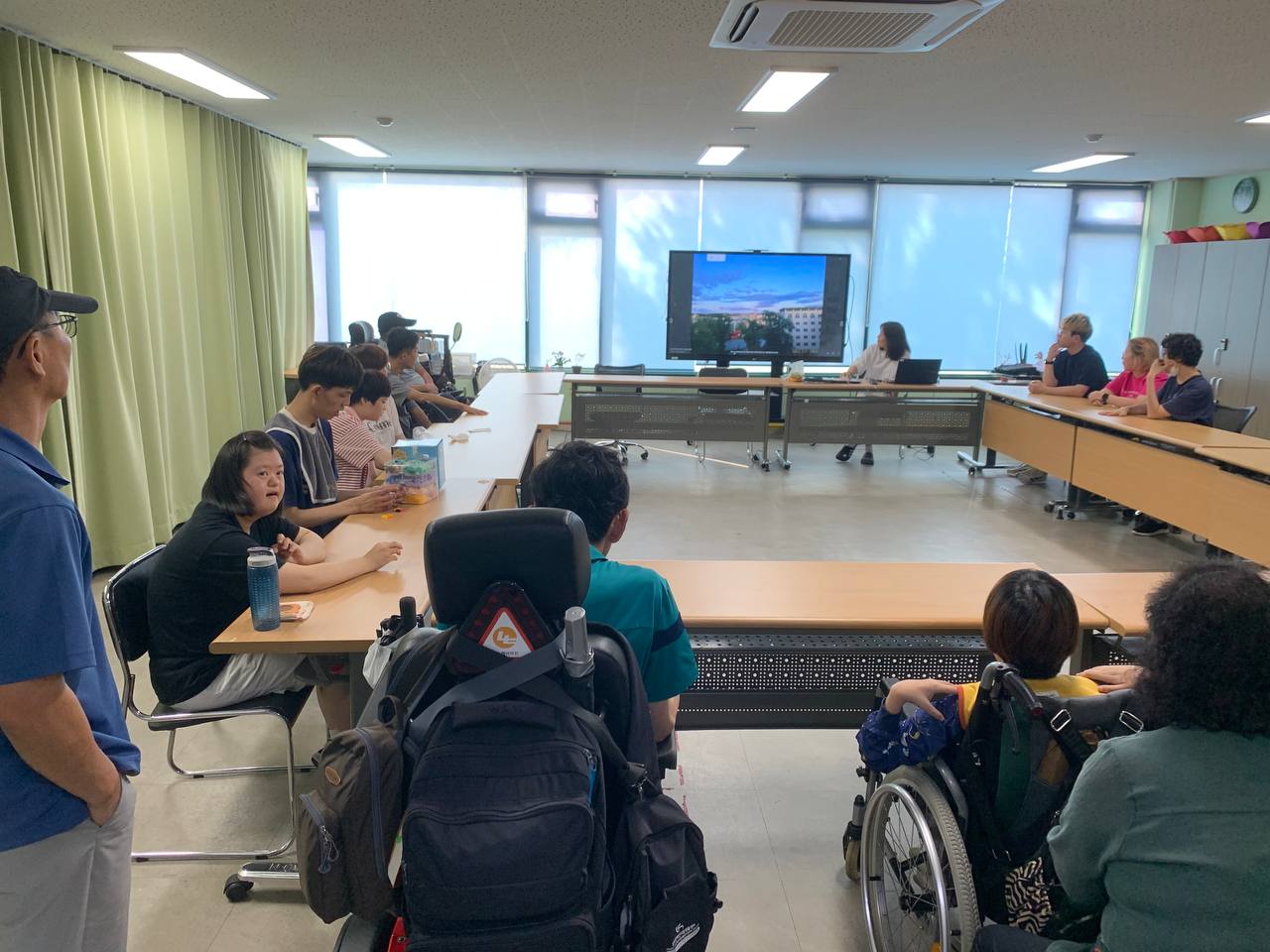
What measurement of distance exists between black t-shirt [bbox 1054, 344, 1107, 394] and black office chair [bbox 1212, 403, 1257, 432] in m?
1.14

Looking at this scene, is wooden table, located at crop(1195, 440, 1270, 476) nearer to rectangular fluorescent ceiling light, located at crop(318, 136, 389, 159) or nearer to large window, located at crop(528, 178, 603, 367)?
large window, located at crop(528, 178, 603, 367)

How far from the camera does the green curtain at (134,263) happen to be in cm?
400

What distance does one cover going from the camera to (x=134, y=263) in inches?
186

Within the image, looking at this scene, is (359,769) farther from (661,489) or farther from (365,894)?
(661,489)

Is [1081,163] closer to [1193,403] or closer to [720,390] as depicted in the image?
[1193,403]

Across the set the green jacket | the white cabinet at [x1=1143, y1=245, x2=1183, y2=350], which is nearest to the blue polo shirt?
the green jacket

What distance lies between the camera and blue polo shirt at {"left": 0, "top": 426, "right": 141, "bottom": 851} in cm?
107

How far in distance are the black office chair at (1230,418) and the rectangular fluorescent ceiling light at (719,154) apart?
3908 mm

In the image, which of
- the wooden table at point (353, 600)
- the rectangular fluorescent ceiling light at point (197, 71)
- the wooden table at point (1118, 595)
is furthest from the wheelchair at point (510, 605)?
the rectangular fluorescent ceiling light at point (197, 71)

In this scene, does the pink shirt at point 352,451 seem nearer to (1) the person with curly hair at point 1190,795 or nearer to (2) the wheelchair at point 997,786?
(2) the wheelchair at point 997,786

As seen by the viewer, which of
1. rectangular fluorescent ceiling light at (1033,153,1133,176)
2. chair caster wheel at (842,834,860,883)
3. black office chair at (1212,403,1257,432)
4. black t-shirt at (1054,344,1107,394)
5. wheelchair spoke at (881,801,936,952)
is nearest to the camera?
wheelchair spoke at (881,801,936,952)

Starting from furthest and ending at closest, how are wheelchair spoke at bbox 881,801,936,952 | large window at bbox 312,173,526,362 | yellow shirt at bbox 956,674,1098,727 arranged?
large window at bbox 312,173,526,362
wheelchair spoke at bbox 881,801,936,952
yellow shirt at bbox 956,674,1098,727

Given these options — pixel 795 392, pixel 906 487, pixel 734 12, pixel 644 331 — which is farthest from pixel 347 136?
pixel 906 487

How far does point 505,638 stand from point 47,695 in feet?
1.92
